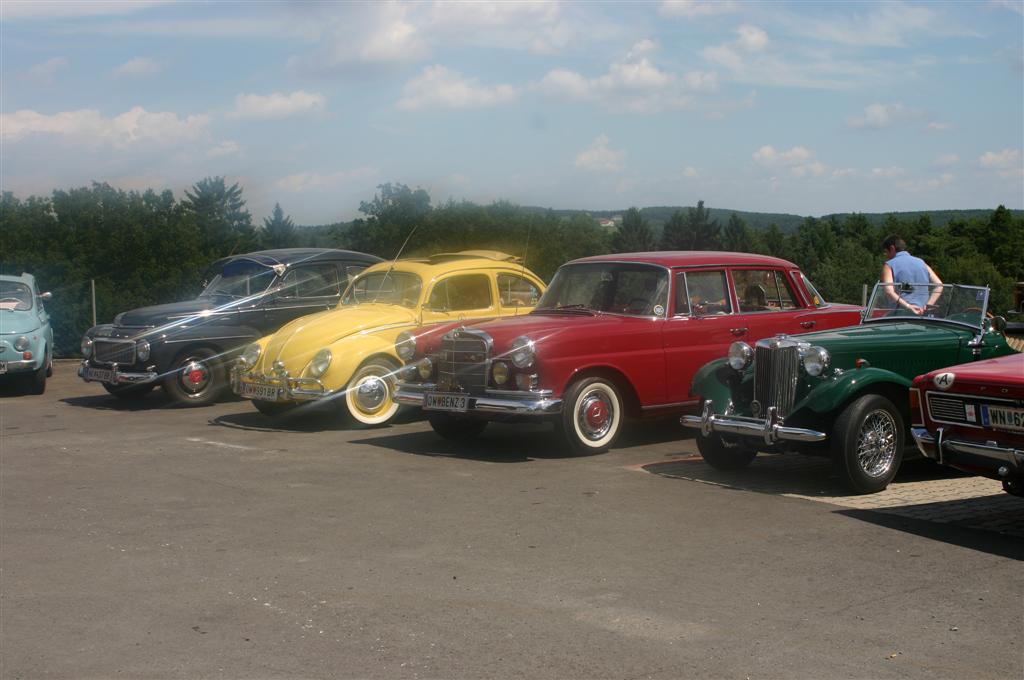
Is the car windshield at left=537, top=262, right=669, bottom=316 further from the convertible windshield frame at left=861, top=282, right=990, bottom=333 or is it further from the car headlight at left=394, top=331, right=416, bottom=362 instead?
the convertible windshield frame at left=861, top=282, right=990, bottom=333

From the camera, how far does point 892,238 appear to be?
11.6 metres

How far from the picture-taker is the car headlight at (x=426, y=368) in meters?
10.5

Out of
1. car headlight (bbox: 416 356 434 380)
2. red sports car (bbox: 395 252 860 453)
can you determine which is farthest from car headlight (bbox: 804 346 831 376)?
car headlight (bbox: 416 356 434 380)

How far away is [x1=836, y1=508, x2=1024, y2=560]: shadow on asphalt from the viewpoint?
637cm

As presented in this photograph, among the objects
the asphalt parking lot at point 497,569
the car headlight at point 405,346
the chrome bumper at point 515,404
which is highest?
the car headlight at point 405,346

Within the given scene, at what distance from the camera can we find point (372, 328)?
38.9 feet

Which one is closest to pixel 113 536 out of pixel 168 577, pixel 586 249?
pixel 168 577

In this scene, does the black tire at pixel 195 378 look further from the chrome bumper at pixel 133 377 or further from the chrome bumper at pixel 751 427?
the chrome bumper at pixel 751 427

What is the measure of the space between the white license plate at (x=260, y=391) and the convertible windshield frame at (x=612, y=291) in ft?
10.0

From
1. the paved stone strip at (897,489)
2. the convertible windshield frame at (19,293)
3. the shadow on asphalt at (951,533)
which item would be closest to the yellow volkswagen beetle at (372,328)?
the paved stone strip at (897,489)

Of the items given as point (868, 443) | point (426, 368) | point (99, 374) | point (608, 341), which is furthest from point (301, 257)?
point (868, 443)

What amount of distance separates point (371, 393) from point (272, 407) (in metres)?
1.54

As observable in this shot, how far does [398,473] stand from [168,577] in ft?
10.8

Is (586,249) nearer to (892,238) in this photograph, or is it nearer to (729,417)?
(892,238)
